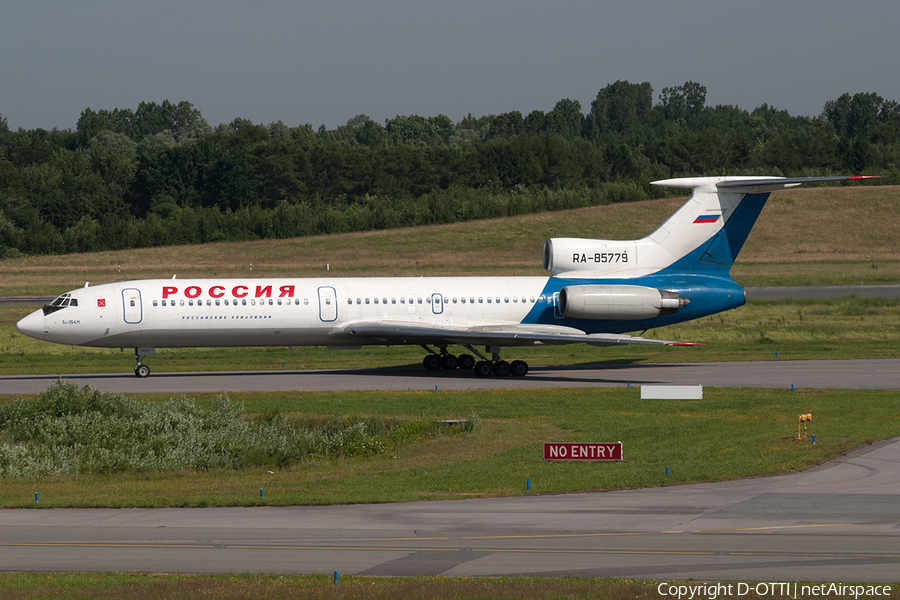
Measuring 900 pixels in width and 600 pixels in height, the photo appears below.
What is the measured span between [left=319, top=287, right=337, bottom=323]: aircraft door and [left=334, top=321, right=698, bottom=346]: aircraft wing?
25.9 inches

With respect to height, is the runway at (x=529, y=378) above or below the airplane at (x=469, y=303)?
below

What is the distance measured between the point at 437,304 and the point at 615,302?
707cm

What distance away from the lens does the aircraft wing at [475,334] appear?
3631 cm

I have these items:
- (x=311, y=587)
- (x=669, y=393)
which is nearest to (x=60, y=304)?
(x=669, y=393)

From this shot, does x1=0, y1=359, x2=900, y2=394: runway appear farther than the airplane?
No

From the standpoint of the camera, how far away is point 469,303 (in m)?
38.8

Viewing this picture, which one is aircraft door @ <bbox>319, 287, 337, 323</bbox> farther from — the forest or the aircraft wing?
the forest

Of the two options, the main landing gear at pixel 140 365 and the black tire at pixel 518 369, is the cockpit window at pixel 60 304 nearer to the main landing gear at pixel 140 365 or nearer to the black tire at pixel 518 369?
the main landing gear at pixel 140 365

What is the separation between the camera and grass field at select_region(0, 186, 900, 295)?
3063 inches

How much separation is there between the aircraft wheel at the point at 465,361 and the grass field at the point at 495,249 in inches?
1273

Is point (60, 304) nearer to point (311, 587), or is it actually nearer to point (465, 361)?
point (465, 361)

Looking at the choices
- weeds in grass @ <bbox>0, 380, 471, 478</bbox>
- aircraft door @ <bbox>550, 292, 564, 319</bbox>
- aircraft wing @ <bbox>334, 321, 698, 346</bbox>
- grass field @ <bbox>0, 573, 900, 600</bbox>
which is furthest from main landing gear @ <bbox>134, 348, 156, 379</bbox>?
grass field @ <bbox>0, 573, 900, 600</bbox>

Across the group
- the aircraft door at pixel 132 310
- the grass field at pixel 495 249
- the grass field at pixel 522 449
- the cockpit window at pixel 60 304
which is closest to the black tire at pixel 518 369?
the grass field at pixel 522 449

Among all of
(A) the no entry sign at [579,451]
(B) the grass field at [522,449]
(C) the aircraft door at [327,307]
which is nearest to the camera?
(B) the grass field at [522,449]
